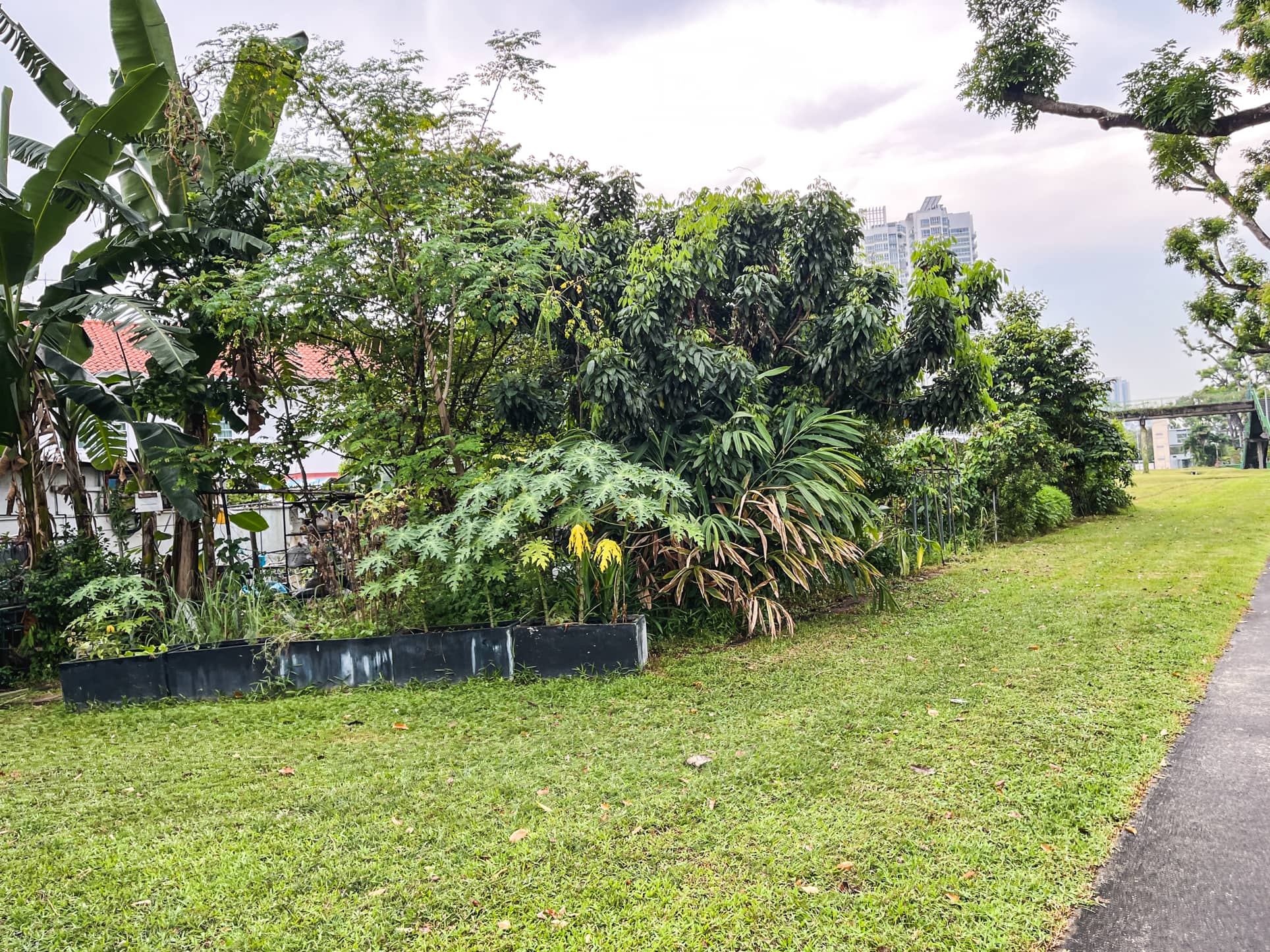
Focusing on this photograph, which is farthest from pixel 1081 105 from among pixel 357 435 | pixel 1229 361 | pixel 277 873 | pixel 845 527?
pixel 1229 361

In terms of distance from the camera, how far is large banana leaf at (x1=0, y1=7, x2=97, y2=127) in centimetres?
639

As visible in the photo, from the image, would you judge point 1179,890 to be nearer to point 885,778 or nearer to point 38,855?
point 885,778

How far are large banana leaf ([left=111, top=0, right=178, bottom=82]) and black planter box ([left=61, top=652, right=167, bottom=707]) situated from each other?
16.1ft

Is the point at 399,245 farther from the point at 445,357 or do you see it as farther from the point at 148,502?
the point at 148,502

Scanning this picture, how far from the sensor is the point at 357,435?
5.90m

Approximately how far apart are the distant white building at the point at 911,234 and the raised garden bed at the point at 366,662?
174 inches

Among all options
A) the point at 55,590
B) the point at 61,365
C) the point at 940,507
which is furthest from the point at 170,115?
the point at 940,507

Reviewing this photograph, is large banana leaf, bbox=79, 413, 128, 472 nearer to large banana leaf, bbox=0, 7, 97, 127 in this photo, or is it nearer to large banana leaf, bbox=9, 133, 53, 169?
large banana leaf, bbox=9, 133, 53, 169

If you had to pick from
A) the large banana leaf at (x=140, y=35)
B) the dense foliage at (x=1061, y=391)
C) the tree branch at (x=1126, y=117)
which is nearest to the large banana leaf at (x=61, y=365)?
the large banana leaf at (x=140, y=35)

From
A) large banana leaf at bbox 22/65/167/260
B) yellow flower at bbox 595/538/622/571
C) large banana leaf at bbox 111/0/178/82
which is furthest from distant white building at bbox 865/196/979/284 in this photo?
large banana leaf at bbox 111/0/178/82

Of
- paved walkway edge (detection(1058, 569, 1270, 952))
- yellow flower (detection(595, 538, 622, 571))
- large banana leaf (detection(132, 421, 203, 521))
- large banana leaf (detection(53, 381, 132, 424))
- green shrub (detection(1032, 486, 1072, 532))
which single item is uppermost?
large banana leaf (detection(53, 381, 132, 424))

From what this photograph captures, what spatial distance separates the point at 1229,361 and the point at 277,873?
5647cm

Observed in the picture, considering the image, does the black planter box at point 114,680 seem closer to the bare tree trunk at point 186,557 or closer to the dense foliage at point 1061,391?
the bare tree trunk at point 186,557

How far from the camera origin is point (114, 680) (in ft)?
16.3
